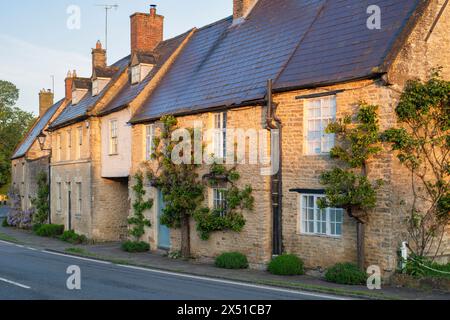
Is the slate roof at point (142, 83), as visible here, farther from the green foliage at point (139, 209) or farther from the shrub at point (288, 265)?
the shrub at point (288, 265)

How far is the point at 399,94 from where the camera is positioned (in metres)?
15.2

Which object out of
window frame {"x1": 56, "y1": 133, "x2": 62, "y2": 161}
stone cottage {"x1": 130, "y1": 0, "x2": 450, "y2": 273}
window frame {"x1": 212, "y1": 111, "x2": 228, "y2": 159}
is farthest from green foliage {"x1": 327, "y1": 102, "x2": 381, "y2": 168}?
window frame {"x1": 56, "y1": 133, "x2": 62, "y2": 161}

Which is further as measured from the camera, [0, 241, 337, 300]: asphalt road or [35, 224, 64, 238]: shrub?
[35, 224, 64, 238]: shrub

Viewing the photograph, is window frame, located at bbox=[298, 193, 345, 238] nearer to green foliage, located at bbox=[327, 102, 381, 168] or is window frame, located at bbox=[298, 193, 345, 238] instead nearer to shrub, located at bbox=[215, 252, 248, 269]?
green foliage, located at bbox=[327, 102, 381, 168]

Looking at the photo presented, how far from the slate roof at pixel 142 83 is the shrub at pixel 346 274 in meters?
13.5

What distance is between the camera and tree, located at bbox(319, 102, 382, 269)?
14906 mm

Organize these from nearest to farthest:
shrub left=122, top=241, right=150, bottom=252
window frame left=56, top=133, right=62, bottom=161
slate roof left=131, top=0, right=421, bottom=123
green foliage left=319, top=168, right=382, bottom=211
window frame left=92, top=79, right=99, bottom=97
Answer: green foliage left=319, top=168, right=382, bottom=211 < slate roof left=131, top=0, right=421, bottom=123 < shrub left=122, top=241, right=150, bottom=252 < window frame left=92, top=79, right=99, bottom=97 < window frame left=56, top=133, right=62, bottom=161

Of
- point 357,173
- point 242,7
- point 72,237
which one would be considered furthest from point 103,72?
point 357,173

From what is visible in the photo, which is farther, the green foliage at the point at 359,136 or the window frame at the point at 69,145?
the window frame at the point at 69,145

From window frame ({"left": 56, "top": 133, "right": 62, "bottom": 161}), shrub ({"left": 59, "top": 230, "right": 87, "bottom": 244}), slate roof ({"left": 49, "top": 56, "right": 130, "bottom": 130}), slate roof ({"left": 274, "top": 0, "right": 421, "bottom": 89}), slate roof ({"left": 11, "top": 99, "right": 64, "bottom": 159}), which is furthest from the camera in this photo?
slate roof ({"left": 11, "top": 99, "right": 64, "bottom": 159})

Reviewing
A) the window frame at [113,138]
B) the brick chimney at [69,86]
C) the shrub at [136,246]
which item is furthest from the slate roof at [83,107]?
the shrub at [136,246]

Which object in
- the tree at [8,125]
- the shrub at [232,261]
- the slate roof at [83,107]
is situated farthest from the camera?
the tree at [8,125]

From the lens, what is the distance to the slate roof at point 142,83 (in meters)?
26.5
